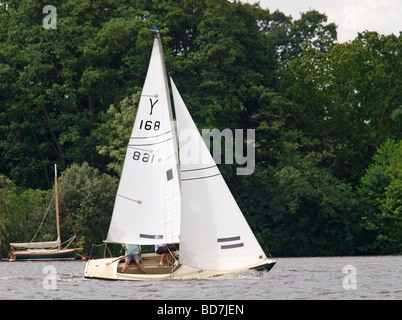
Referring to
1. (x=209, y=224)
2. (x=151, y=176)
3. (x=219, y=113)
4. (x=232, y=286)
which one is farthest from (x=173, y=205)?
(x=219, y=113)

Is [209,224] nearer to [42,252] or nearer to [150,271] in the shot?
[150,271]

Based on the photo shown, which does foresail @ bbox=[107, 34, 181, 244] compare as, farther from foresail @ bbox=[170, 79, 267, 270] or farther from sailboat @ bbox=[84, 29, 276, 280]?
foresail @ bbox=[170, 79, 267, 270]

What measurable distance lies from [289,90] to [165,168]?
37.2 m

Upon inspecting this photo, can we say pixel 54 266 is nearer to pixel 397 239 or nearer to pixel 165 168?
pixel 165 168

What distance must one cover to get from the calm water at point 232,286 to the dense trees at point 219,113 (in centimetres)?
1988

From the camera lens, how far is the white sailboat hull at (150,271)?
36.1 m

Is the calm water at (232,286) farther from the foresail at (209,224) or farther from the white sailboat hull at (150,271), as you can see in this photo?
the foresail at (209,224)

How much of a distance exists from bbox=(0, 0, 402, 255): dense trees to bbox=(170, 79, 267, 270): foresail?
82.0ft

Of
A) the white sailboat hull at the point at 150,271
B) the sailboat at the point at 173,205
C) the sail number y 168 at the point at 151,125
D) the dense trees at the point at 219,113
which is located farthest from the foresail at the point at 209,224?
the dense trees at the point at 219,113

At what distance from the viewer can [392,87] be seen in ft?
243

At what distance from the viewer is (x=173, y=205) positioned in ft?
120

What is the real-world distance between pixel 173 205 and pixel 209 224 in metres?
1.77

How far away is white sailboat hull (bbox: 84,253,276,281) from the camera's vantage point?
118 ft
